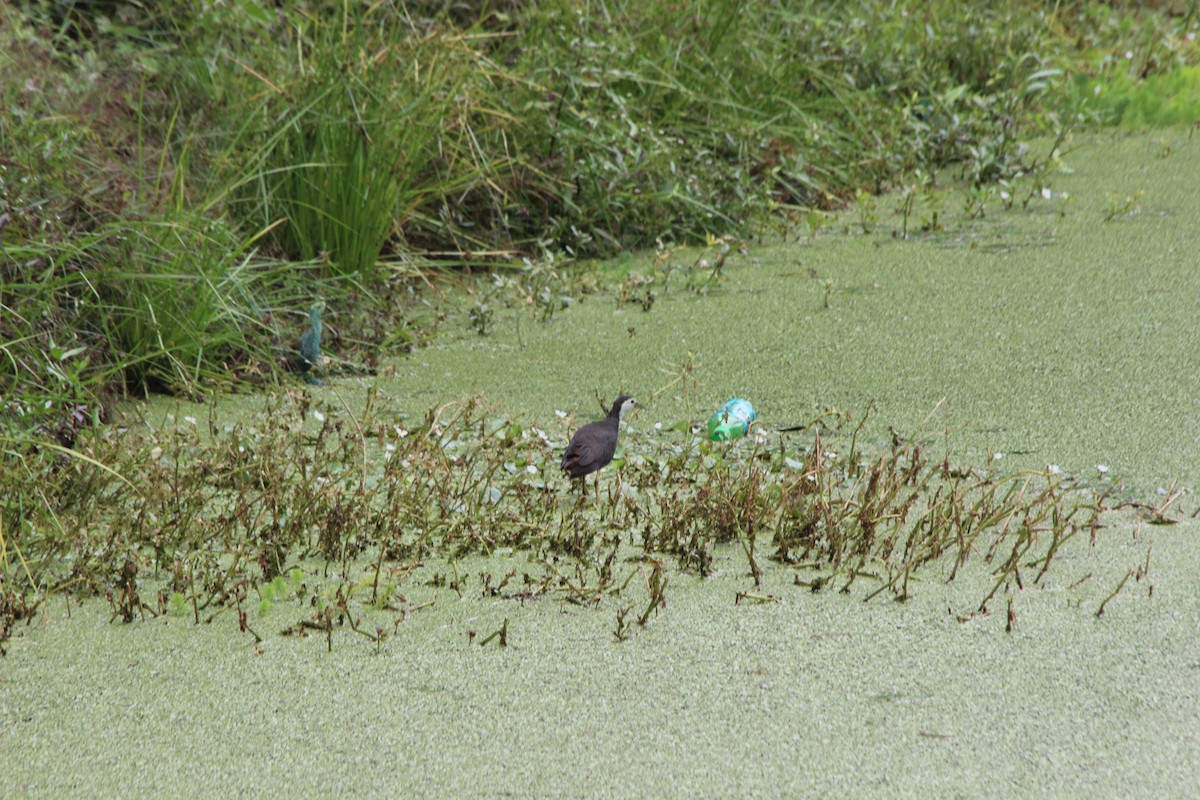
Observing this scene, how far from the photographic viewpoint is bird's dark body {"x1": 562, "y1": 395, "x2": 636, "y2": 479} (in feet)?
9.55

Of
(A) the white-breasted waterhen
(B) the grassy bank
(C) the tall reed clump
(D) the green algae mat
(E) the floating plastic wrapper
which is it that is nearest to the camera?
(D) the green algae mat

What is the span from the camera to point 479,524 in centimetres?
280

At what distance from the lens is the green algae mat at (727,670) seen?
200 centimetres

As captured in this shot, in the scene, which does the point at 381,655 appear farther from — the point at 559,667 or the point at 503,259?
the point at 503,259

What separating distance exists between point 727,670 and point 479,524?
2.32 ft

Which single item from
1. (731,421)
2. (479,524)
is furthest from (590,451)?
(731,421)

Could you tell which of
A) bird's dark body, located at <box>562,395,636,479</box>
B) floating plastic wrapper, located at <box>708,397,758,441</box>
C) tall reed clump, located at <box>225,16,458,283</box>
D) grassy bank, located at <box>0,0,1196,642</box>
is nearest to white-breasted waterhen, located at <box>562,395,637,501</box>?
bird's dark body, located at <box>562,395,636,479</box>

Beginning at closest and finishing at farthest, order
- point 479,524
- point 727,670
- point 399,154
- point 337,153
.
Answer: point 727,670 → point 479,524 → point 337,153 → point 399,154

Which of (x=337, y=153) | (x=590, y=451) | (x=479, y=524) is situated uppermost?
(x=337, y=153)

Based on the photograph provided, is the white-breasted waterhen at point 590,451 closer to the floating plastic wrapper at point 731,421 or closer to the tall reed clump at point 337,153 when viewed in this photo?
the floating plastic wrapper at point 731,421

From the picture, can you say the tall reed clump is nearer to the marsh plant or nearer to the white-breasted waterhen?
the marsh plant

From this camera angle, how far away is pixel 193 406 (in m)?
3.64

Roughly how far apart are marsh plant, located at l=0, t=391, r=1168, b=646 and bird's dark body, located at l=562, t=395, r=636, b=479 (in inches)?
2.7

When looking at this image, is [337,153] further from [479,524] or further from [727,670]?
[727,670]
